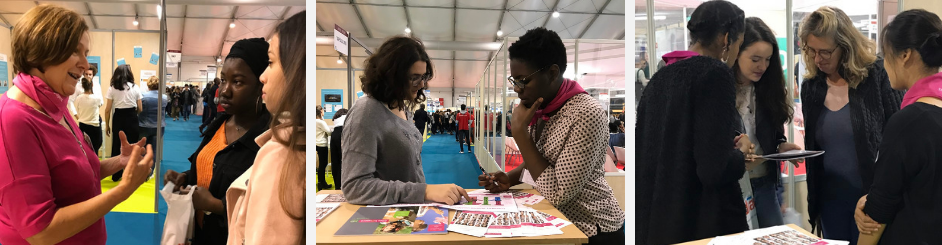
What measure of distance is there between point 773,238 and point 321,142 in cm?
156

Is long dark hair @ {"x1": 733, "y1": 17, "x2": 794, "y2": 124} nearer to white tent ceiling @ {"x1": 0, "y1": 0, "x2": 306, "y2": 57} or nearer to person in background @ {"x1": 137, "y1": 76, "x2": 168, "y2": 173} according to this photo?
white tent ceiling @ {"x1": 0, "y1": 0, "x2": 306, "y2": 57}

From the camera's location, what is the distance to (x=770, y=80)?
5.33 feet

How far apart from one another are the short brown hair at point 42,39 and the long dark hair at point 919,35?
2.32 meters

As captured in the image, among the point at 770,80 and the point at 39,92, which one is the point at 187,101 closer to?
the point at 39,92

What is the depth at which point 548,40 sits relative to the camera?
5.52ft

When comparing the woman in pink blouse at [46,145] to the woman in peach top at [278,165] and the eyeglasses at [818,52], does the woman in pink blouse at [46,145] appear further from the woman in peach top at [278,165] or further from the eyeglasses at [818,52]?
the eyeglasses at [818,52]

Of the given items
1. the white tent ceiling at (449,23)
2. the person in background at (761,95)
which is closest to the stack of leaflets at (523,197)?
the white tent ceiling at (449,23)

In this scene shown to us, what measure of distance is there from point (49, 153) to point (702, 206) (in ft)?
6.21

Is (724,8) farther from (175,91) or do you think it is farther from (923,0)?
(175,91)

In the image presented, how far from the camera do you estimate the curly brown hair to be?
1.50 metres

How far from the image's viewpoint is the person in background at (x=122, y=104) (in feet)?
3.82

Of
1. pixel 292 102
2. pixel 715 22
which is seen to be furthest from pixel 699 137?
pixel 292 102

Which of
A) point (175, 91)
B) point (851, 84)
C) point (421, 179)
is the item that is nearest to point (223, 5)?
point (175, 91)

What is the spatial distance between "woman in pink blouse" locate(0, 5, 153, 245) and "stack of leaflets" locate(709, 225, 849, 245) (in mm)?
1849
